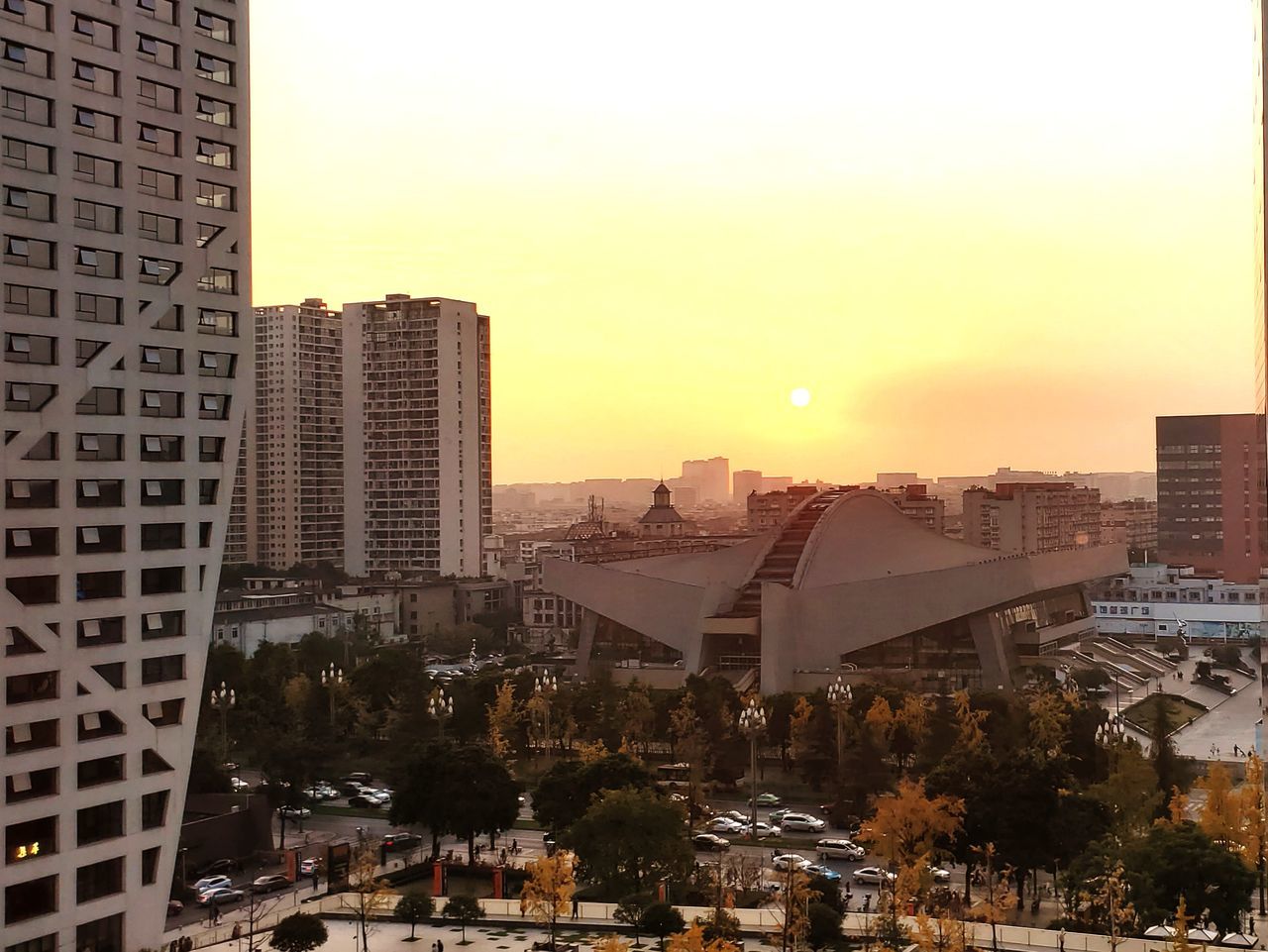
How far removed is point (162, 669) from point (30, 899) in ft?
5.06

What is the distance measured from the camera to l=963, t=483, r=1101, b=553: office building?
35.3 meters

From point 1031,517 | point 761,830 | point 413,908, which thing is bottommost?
point 761,830

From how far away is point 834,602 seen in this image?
74.7 feet

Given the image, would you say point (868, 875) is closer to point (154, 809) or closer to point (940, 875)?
point (940, 875)

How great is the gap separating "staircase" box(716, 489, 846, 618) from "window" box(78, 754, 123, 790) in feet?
50.6

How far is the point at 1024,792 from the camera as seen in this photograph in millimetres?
11430

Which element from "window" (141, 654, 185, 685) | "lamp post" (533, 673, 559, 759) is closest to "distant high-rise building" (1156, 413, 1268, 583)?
"lamp post" (533, 673, 559, 759)

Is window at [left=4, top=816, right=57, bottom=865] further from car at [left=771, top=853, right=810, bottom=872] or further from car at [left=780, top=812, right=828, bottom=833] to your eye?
car at [left=780, top=812, right=828, bottom=833]

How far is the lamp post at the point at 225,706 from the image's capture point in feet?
55.3

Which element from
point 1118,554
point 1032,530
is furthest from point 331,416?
point 1118,554

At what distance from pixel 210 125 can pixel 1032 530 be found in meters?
29.1

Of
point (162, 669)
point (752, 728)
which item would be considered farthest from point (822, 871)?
point (162, 669)

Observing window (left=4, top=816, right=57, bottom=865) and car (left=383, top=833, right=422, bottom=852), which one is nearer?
window (left=4, top=816, right=57, bottom=865)

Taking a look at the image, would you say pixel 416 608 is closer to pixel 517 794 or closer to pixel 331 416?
pixel 331 416
